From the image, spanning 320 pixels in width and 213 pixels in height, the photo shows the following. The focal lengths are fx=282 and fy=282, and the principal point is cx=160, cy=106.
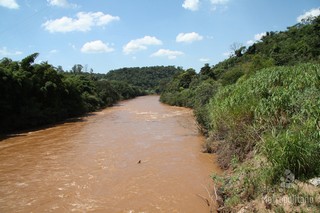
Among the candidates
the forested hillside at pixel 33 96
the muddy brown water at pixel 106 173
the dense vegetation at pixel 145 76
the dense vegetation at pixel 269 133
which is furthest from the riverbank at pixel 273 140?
the dense vegetation at pixel 145 76

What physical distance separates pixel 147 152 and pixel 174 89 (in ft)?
136

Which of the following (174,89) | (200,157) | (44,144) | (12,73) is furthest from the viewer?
(174,89)

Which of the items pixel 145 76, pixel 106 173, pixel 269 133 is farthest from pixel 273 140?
pixel 145 76

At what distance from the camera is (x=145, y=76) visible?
116188 millimetres

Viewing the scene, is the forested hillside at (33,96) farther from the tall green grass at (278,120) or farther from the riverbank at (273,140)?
the riverbank at (273,140)

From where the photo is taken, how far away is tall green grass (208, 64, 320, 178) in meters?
5.72

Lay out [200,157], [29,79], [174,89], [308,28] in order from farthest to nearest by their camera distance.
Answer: [174,89]
[308,28]
[29,79]
[200,157]

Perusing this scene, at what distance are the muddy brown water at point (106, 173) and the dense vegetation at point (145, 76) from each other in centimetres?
8283

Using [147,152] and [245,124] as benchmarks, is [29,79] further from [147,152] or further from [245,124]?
[245,124]

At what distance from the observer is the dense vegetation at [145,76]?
4242 inches

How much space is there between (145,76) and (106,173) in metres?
106

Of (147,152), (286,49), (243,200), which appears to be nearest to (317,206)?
(243,200)

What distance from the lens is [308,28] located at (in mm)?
43188

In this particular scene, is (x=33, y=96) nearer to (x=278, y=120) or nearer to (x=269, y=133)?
(x=278, y=120)
